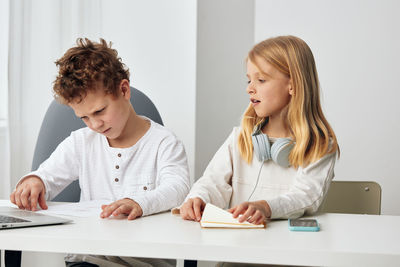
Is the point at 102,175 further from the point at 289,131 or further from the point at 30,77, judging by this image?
the point at 30,77

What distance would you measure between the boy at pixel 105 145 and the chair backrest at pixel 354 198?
56 centimetres

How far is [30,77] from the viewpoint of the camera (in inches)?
96.1

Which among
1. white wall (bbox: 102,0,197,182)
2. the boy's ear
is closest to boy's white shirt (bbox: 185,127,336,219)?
the boy's ear

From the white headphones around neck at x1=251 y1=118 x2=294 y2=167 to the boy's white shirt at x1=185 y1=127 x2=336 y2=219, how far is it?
4cm

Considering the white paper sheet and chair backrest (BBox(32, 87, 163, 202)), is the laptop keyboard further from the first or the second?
chair backrest (BBox(32, 87, 163, 202))

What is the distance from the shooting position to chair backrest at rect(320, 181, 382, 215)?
5.72 feet

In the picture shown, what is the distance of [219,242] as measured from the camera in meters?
0.92

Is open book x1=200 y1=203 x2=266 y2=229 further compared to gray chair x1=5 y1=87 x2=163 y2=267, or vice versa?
gray chair x1=5 y1=87 x2=163 y2=267

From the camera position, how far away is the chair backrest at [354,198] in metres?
1.74

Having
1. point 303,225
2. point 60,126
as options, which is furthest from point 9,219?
point 60,126

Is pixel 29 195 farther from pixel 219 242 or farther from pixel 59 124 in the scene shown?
pixel 219 242

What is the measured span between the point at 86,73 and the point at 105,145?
24 cm

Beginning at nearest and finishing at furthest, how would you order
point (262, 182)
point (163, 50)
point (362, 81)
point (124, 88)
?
point (262, 182), point (124, 88), point (362, 81), point (163, 50)

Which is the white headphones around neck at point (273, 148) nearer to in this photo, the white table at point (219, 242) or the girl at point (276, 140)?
the girl at point (276, 140)
